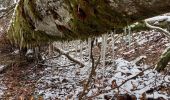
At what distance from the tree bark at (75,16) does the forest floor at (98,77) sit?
2530mm

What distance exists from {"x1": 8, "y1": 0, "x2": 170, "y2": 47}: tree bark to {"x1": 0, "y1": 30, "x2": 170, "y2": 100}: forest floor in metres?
2.53

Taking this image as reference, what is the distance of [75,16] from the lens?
1.67 m

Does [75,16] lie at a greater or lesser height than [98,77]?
greater

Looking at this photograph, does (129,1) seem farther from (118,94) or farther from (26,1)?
(118,94)

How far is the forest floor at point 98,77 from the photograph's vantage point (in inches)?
219

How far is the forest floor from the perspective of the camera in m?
5.56

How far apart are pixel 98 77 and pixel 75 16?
17.0ft

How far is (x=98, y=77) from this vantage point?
22.2 feet

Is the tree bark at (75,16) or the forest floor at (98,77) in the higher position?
the tree bark at (75,16)

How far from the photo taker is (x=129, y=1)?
130 cm

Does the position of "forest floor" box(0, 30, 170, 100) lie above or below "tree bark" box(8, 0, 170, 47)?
below

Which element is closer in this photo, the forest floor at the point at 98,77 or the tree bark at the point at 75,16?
the tree bark at the point at 75,16

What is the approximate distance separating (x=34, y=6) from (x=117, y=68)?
214 inches

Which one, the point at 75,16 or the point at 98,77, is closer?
the point at 75,16
